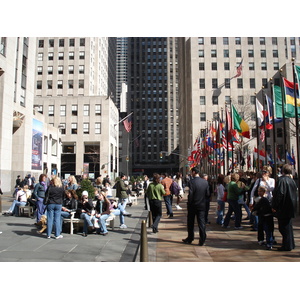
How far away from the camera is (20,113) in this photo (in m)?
32.5

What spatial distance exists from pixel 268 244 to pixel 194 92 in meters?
60.3

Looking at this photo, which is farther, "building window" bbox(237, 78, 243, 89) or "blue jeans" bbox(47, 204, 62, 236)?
"building window" bbox(237, 78, 243, 89)

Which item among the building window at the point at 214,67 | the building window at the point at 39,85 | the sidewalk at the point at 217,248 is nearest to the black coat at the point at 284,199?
the sidewalk at the point at 217,248

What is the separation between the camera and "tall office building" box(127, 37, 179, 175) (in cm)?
12962

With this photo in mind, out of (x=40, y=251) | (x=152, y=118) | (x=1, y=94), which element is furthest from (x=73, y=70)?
(x=40, y=251)

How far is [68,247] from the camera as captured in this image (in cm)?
766

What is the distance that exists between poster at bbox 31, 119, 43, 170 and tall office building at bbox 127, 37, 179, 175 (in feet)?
295

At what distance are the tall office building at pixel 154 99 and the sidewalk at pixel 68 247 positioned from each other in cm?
11934

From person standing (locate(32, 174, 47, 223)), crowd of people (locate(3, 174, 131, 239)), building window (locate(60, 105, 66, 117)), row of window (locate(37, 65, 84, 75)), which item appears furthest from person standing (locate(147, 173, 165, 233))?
row of window (locate(37, 65, 84, 75))

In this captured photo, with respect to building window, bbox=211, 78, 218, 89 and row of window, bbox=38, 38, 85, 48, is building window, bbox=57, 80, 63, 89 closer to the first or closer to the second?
row of window, bbox=38, 38, 85, 48

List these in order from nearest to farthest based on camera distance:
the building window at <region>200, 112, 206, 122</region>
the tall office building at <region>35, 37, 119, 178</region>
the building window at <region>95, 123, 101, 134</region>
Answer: the tall office building at <region>35, 37, 119, 178</region> → the building window at <region>95, 123, 101, 134</region> → the building window at <region>200, 112, 206, 122</region>

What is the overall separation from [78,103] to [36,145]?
27.6 meters

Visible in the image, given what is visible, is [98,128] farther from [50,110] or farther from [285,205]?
[285,205]

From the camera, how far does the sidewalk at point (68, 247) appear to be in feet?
21.7
